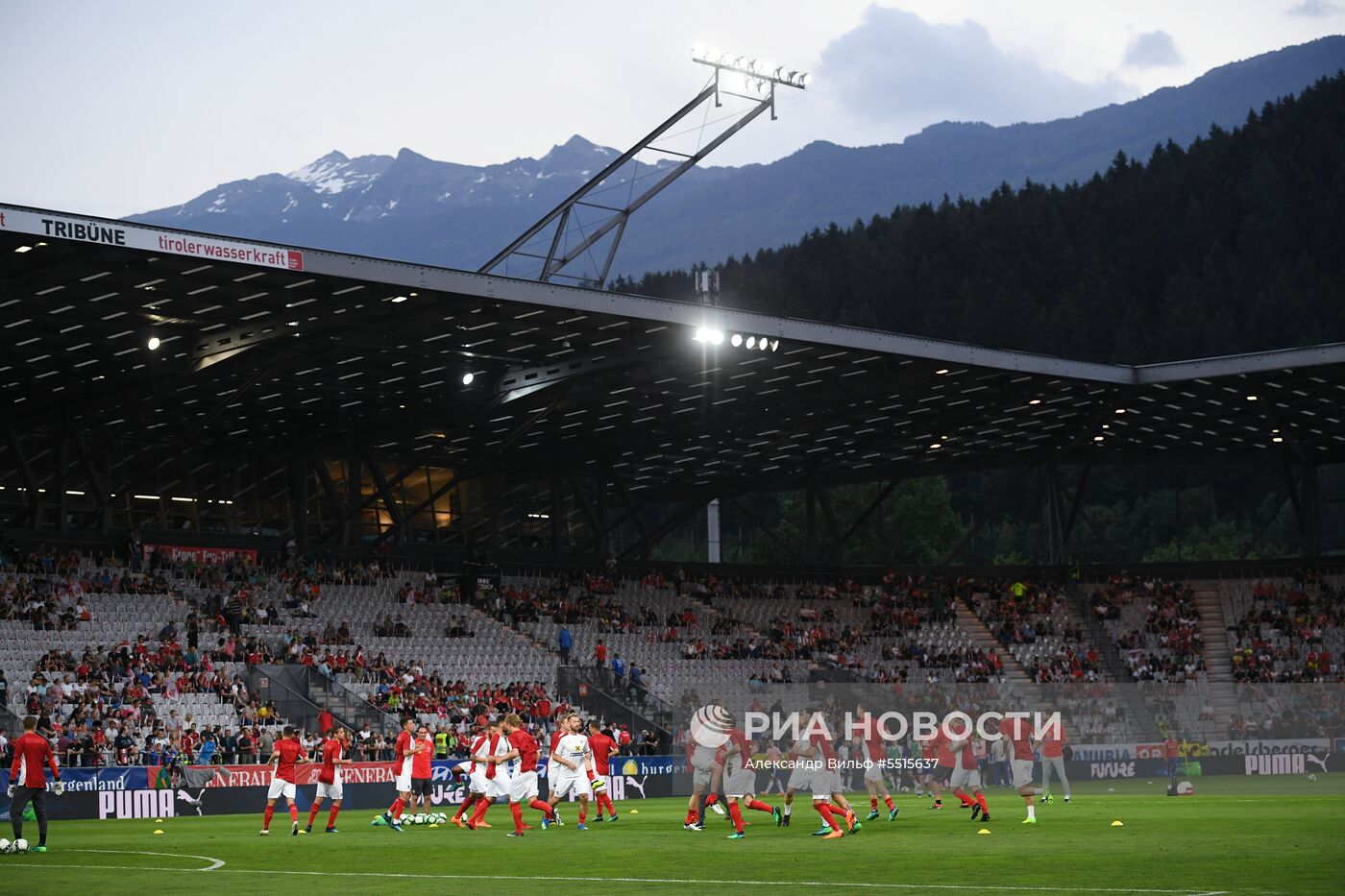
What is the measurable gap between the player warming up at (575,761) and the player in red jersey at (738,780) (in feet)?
7.80

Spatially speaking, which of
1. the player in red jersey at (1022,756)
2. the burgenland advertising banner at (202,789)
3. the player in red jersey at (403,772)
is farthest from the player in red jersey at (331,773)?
the player in red jersey at (1022,756)

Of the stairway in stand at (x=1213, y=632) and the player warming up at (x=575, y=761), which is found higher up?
the stairway in stand at (x=1213, y=632)

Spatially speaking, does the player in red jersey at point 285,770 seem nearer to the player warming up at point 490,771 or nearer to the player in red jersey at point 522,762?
the player warming up at point 490,771

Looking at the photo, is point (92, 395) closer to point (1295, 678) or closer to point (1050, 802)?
point (1050, 802)

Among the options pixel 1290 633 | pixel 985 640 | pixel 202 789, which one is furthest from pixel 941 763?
pixel 1290 633

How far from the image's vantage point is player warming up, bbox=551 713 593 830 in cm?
2714

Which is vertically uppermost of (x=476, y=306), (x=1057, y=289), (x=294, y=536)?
(x=1057, y=289)

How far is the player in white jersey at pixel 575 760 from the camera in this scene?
27.1 metres

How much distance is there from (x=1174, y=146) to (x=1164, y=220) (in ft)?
22.2

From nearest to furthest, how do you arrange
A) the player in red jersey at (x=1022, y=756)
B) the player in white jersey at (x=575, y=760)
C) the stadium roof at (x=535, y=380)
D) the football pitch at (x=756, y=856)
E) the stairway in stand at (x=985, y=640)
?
the football pitch at (x=756, y=856) → the player in white jersey at (x=575, y=760) → the player in red jersey at (x=1022, y=756) → the stadium roof at (x=535, y=380) → the stairway in stand at (x=985, y=640)

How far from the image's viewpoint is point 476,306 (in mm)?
41625

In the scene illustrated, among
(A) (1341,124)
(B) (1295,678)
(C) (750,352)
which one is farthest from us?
(A) (1341,124)

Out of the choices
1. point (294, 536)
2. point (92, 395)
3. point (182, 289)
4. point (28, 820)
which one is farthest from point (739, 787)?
point (294, 536)

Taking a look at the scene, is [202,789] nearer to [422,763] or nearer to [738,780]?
[422,763]
